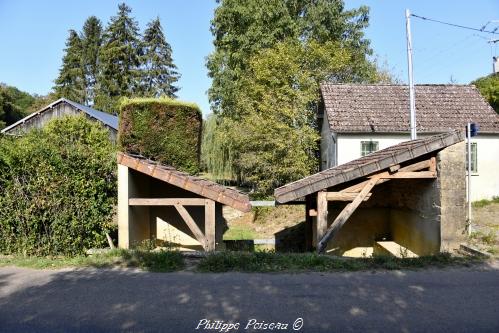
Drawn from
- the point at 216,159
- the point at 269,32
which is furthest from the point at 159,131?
the point at 216,159

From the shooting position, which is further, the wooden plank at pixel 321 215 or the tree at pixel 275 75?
the tree at pixel 275 75

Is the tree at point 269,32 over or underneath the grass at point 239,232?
over

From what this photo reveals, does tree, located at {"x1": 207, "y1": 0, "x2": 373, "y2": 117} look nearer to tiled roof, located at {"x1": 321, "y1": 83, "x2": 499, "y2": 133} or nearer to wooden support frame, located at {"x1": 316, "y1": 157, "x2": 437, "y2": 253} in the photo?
tiled roof, located at {"x1": 321, "y1": 83, "x2": 499, "y2": 133}

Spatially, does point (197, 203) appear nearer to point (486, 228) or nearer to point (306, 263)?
point (306, 263)

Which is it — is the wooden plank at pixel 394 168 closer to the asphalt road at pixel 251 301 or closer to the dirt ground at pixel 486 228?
the dirt ground at pixel 486 228

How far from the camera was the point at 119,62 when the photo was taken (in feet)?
158

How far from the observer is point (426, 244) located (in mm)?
9258

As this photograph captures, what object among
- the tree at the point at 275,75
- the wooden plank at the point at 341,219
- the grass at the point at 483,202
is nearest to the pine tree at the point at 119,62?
the tree at the point at 275,75

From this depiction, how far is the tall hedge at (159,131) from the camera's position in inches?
455

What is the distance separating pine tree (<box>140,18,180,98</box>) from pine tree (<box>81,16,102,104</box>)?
28.3ft

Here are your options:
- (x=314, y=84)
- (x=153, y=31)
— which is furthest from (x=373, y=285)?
(x=153, y=31)

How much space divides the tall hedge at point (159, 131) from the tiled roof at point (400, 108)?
7611 mm

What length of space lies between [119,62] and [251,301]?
158 feet

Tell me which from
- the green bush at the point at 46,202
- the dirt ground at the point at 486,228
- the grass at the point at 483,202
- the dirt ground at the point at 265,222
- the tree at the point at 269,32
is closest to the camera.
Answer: the green bush at the point at 46,202
